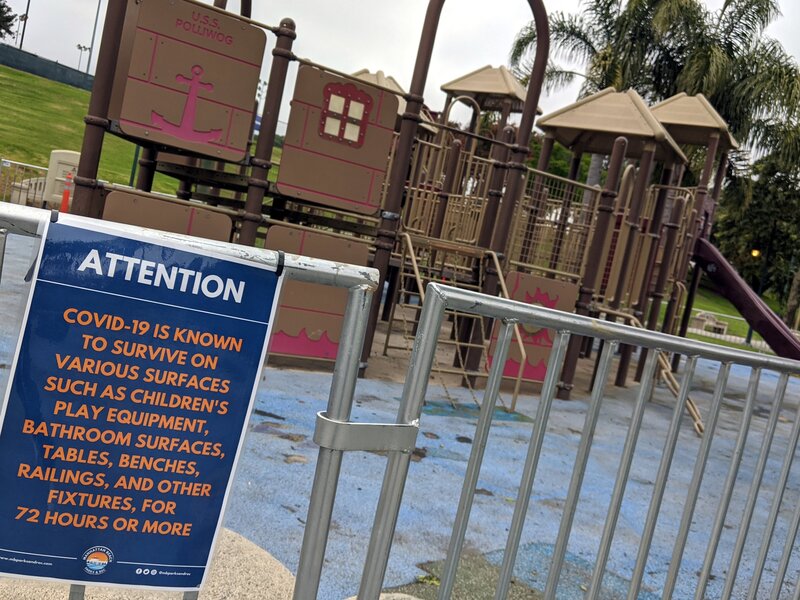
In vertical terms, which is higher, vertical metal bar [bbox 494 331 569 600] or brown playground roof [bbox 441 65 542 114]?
brown playground roof [bbox 441 65 542 114]

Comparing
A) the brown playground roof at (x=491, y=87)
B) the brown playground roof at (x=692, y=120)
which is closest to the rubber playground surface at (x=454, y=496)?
the brown playground roof at (x=692, y=120)

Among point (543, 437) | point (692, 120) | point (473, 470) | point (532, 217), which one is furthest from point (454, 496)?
point (692, 120)

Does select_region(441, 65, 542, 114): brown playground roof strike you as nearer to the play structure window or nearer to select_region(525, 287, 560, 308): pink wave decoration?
select_region(525, 287, 560, 308): pink wave decoration

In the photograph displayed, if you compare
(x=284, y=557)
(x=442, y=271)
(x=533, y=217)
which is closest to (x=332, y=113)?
(x=442, y=271)

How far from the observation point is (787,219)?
4103cm

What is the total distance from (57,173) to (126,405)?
1922cm

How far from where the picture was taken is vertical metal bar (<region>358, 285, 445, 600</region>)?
5.33 feet

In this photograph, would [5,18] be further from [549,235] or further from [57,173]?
[549,235]

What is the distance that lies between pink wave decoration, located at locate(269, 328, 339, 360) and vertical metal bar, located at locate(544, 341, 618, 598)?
5.73 meters

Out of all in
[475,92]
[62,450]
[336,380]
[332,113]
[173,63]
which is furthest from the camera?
[475,92]

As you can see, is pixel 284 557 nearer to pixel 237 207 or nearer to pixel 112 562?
pixel 112 562

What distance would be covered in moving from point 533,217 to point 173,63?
491 centimetres

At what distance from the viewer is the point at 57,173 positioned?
18375mm

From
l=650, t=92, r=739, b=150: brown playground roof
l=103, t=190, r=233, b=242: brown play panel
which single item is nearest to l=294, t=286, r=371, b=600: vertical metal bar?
l=103, t=190, r=233, b=242: brown play panel
